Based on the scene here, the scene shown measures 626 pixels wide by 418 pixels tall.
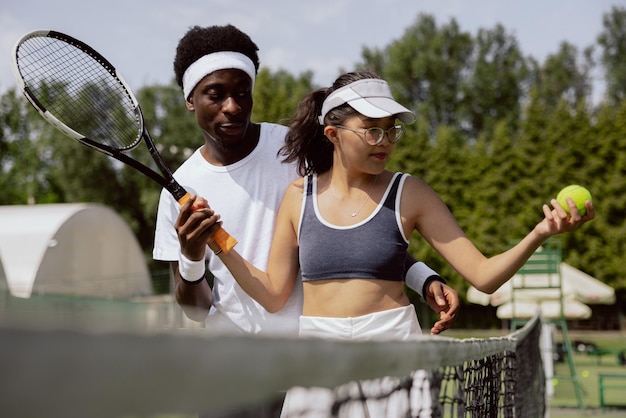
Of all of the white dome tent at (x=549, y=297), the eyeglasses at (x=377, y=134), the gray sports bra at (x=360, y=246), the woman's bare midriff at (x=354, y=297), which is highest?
the eyeglasses at (x=377, y=134)

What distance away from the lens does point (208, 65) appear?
9.08 ft

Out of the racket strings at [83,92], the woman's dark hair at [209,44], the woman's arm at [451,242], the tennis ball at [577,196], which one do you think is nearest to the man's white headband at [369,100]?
the woman's arm at [451,242]

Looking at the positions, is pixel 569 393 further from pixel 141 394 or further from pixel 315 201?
pixel 141 394

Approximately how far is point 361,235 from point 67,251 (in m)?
21.5

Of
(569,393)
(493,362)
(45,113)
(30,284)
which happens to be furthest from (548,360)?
(30,284)

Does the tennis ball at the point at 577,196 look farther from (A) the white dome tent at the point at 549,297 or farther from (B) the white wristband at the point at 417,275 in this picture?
(A) the white dome tent at the point at 549,297

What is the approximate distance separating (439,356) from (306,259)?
0.77 meters

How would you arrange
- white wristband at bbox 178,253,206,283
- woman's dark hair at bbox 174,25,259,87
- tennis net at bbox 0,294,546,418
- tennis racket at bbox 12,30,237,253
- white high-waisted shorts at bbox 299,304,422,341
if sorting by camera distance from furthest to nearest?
tennis racket at bbox 12,30,237,253, woman's dark hair at bbox 174,25,259,87, white wristband at bbox 178,253,206,283, white high-waisted shorts at bbox 299,304,422,341, tennis net at bbox 0,294,546,418

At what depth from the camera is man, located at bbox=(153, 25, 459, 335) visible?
105 inches

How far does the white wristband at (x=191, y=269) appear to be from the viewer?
8.31 feet

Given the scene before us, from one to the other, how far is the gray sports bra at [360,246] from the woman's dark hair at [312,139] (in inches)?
9.4

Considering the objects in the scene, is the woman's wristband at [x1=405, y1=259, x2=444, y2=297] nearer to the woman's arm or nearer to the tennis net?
the woman's arm

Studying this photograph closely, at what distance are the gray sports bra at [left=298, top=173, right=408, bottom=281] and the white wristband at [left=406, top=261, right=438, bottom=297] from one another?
0.20m

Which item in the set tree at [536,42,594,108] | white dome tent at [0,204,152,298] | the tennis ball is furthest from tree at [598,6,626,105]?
the tennis ball
